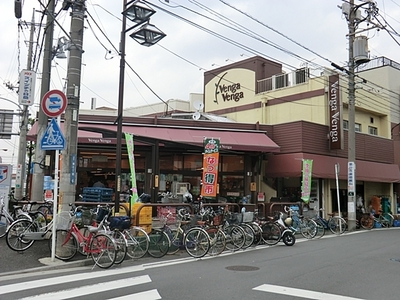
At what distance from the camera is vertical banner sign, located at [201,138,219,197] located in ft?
43.9

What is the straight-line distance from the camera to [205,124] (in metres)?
19.5

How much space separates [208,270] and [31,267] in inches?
149

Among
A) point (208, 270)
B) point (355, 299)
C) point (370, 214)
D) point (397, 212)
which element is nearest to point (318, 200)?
point (370, 214)

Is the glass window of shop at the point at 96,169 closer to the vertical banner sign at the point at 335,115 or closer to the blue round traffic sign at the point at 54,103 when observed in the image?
the blue round traffic sign at the point at 54,103

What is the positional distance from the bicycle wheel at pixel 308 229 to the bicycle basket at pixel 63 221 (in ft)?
30.7

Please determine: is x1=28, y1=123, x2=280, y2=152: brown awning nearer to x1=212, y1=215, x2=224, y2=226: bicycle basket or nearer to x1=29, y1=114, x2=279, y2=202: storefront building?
x1=29, y1=114, x2=279, y2=202: storefront building

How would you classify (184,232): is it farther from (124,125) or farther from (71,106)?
(124,125)

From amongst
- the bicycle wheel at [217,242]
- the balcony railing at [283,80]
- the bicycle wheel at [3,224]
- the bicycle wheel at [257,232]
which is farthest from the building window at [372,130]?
the bicycle wheel at [3,224]

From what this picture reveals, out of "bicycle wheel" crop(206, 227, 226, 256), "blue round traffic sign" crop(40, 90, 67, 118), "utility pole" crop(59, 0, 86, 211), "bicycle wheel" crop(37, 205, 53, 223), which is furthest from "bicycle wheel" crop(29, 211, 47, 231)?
"bicycle wheel" crop(206, 227, 226, 256)

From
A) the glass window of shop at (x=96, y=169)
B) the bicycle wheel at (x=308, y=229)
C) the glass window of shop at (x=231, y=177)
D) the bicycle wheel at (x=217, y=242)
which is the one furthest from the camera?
the glass window of shop at (x=231, y=177)

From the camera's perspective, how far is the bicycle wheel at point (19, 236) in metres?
9.44

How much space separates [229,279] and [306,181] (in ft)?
35.6

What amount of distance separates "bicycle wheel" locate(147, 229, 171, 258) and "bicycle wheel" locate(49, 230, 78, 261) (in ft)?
6.73

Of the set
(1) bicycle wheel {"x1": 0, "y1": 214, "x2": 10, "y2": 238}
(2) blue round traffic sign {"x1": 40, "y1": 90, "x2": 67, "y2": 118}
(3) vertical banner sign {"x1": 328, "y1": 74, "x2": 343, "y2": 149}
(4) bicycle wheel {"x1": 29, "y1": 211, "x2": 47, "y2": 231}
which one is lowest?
(1) bicycle wheel {"x1": 0, "y1": 214, "x2": 10, "y2": 238}
